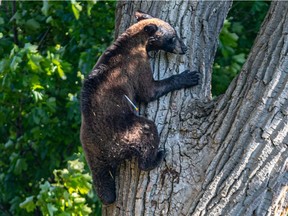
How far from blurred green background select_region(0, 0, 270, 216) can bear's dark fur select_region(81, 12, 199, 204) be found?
2.18 m

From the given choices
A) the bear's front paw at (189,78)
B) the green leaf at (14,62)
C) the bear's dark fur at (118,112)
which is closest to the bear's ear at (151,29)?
the bear's dark fur at (118,112)

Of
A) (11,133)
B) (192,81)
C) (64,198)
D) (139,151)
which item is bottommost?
(11,133)

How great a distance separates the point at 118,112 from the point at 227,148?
83 centimetres

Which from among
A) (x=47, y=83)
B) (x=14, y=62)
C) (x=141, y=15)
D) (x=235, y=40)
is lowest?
(x=47, y=83)

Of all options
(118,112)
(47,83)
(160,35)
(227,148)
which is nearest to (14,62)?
(47,83)

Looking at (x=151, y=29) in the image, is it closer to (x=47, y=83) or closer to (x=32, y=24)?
(x=47, y=83)

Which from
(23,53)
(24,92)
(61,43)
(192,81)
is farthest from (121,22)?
(61,43)

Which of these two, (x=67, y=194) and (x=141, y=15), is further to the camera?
(x=67, y=194)

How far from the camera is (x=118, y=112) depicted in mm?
4930

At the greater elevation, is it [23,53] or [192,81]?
[192,81]

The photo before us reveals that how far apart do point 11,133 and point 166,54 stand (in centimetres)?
412

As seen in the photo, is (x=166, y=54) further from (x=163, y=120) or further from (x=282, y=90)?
(x=282, y=90)

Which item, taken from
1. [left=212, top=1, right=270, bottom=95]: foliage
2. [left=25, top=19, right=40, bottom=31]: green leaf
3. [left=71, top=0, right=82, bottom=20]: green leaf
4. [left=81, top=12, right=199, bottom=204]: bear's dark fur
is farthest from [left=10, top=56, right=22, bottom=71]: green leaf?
[left=212, top=1, right=270, bottom=95]: foliage

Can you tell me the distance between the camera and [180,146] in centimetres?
462
